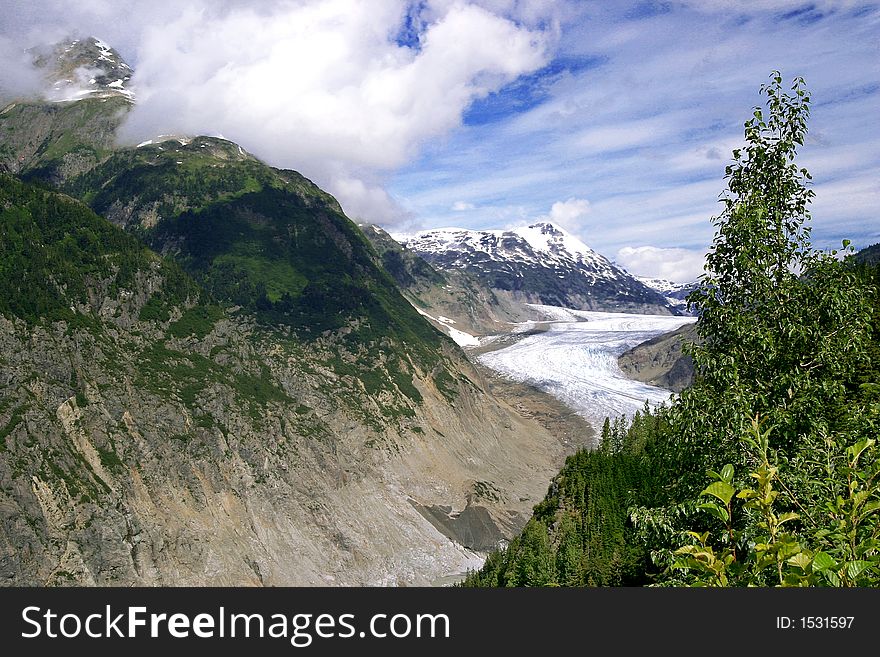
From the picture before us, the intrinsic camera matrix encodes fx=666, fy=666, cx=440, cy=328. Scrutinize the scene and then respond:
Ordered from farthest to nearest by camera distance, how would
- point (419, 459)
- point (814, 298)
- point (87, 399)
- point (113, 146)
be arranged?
point (113, 146), point (419, 459), point (87, 399), point (814, 298)

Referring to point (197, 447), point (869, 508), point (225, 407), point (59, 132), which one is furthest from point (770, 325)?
point (59, 132)

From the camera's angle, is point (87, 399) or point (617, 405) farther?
point (617, 405)

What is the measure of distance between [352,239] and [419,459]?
238 feet

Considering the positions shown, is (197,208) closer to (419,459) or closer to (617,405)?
(419,459)

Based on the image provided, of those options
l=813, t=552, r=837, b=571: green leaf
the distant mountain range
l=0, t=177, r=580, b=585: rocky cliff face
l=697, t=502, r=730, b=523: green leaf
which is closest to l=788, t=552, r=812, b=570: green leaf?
l=813, t=552, r=837, b=571: green leaf

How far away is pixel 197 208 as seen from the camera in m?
150

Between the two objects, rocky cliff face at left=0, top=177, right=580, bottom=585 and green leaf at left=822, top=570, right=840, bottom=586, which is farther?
rocky cliff face at left=0, top=177, right=580, bottom=585

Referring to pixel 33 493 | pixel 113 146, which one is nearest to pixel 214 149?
pixel 113 146

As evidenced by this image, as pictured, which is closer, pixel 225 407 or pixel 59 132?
pixel 225 407

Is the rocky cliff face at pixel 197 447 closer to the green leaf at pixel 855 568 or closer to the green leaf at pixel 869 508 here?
the green leaf at pixel 869 508

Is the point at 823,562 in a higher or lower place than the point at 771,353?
lower

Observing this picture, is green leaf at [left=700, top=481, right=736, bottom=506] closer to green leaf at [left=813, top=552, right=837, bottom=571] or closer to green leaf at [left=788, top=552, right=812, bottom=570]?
green leaf at [left=788, top=552, right=812, bottom=570]

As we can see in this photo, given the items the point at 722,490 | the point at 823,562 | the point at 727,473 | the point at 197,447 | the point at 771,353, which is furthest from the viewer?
the point at 197,447

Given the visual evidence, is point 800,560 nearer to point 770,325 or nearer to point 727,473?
point 727,473
